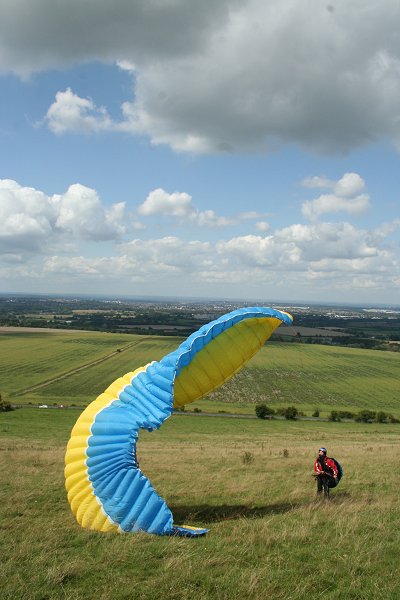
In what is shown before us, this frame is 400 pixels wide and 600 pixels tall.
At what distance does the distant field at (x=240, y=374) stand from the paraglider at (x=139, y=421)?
26.0 m

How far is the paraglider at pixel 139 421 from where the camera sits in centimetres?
789

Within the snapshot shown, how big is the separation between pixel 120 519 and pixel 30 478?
6.09 metres

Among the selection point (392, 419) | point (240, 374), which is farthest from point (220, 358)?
point (240, 374)

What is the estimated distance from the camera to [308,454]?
1852cm

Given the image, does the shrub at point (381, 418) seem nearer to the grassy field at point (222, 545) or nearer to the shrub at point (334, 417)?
the shrub at point (334, 417)

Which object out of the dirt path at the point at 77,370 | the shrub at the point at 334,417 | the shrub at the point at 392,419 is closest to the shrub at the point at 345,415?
the shrub at the point at 334,417

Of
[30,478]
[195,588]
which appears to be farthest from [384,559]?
[30,478]

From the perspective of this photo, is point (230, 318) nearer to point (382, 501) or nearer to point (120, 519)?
point (120, 519)

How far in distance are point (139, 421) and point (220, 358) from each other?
2.49m

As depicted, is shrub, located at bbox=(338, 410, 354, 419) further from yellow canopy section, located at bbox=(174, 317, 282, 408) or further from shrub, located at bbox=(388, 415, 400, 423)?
yellow canopy section, located at bbox=(174, 317, 282, 408)

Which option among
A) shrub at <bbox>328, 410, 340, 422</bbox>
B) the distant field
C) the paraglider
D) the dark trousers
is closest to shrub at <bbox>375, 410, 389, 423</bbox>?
shrub at <bbox>328, 410, 340, 422</bbox>

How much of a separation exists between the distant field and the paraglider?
2601cm

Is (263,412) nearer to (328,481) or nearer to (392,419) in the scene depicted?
(392,419)

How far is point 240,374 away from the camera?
8231 centimetres
